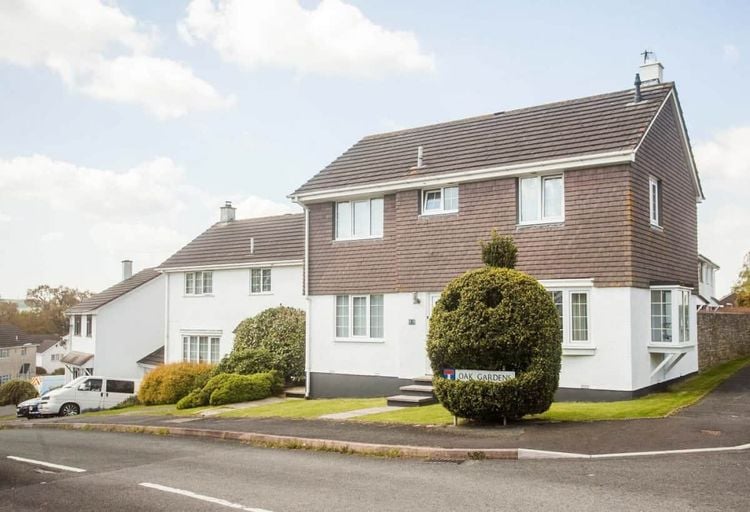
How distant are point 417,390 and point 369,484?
10.8 meters

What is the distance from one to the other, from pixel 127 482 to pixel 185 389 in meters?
18.1

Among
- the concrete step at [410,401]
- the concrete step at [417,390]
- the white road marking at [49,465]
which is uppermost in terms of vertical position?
the concrete step at [417,390]

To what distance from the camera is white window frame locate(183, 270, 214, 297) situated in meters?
34.7

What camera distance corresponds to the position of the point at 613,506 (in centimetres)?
821

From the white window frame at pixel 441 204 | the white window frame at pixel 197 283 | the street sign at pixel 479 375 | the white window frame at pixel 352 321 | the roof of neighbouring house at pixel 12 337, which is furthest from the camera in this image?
the roof of neighbouring house at pixel 12 337

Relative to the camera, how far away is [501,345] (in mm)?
14000

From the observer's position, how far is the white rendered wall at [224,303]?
31531 millimetres

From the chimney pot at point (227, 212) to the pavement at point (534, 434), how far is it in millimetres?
21769

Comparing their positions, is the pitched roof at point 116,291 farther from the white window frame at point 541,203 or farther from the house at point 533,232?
the white window frame at point 541,203

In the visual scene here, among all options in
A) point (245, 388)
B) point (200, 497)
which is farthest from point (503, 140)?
point (200, 497)

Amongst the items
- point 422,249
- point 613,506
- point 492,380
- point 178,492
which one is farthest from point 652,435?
point 422,249

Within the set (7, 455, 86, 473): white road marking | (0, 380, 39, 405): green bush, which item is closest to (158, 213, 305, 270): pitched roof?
(7, 455, 86, 473): white road marking

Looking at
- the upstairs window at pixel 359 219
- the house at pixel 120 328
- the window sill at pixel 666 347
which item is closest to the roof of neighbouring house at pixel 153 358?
the house at pixel 120 328

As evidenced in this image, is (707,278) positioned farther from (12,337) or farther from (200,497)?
(12,337)
